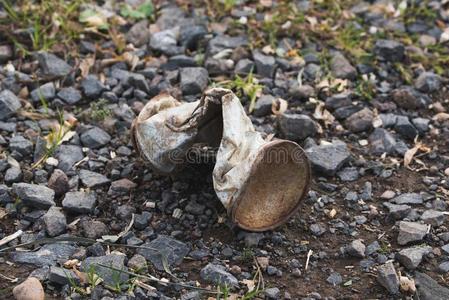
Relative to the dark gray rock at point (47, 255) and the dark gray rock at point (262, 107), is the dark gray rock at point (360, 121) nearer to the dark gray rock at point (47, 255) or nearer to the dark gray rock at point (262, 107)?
the dark gray rock at point (262, 107)

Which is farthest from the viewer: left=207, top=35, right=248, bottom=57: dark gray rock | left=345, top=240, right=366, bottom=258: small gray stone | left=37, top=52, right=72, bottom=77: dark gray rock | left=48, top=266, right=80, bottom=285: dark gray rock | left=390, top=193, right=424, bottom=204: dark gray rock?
left=207, top=35, right=248, bottom=57: dark gray rock

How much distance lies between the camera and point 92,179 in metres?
3.78

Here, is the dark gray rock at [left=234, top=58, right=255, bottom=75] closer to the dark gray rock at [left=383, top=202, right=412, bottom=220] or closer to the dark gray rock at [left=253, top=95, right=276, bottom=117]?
the dark gray rock at [left=253, top=95, right=276, bottom=117]

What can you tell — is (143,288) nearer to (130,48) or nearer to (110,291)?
(110,291)

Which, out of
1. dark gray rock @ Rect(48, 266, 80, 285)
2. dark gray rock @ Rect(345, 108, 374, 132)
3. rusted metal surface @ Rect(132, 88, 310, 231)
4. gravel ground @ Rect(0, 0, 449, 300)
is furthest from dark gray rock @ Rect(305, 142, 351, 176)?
dark gray rock @ Rect(48, 266, 80, 285)

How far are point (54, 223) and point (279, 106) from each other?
5.20ft

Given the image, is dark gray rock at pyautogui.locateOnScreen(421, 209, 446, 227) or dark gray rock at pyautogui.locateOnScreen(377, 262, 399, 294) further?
dark gray rock at pyautogui.locateOnScreen(421, 209, 446, 227)

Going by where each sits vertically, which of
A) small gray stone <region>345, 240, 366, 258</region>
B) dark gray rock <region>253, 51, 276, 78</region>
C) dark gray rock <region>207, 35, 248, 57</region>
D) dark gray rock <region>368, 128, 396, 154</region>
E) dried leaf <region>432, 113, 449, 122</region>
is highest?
dark gray rock <region>207, 35, 248, 57</region>

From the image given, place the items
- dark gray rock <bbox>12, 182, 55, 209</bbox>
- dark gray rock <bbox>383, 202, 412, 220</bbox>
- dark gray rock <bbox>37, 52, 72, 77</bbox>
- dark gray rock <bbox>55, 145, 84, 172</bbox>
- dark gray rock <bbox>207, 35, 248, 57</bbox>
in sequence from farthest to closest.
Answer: dark gray rock <bbox>207, 35, 248, 57</bbox> → dark gray rock <bbox>37, 52, 72, 77</bbox> → dark gray rock <bbox>55, 145, 84, 172</bbox> → dark gray rock <bbox>383, 202, 412, 220</bbox> → dark gray rock <bbox>12, 182, 55, 209</bbox>

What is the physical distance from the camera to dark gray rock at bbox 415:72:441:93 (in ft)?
15.3

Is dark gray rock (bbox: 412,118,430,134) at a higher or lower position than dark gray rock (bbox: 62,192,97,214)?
lower

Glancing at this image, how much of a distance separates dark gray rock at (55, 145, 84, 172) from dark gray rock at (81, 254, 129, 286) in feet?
2.49

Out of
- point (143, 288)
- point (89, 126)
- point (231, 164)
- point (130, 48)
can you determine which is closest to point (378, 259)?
point (231, 164)

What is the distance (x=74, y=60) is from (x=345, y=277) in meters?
2.30
